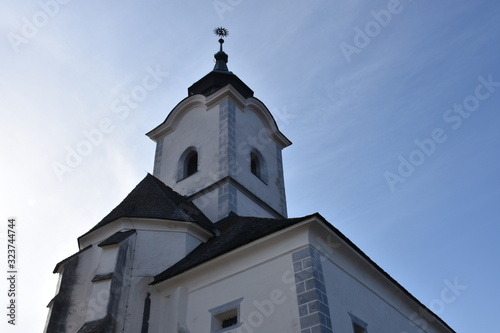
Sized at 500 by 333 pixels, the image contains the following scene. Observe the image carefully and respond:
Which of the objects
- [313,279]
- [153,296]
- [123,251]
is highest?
[123,251]

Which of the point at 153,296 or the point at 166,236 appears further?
the point at 166,236

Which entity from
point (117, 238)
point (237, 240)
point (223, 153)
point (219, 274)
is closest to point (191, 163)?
point (223, 153)

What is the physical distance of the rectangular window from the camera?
10.8 metres

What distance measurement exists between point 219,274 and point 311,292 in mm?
2624

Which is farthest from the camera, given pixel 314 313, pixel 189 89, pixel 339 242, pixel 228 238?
pixel 189 89

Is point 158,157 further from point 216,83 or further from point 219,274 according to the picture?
point 219,274

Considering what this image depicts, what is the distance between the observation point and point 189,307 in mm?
11648

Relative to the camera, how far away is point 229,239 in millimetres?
12797

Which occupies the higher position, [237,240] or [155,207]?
[155,207]

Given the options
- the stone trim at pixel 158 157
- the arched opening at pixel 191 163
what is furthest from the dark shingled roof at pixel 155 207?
the stone trim at pixel 158 157

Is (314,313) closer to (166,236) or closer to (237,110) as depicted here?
(166,236)

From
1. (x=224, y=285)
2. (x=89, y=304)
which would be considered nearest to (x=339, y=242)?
(x=224, y=285)

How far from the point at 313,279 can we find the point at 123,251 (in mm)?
5287

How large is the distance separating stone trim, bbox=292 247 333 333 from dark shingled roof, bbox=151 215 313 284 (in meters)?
0.80
